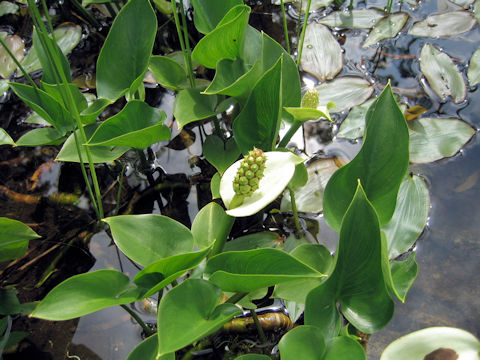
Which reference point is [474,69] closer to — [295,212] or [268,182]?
[295,212]

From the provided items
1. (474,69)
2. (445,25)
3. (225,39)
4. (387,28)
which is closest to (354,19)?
(387,28)

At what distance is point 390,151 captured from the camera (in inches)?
28.6

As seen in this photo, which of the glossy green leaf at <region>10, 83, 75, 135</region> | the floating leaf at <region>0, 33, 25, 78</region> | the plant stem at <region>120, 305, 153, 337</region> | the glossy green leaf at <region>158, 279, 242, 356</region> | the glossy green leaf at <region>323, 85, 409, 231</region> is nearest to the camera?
the glossy green leaf at <region>158, 279, 242, 356</region>

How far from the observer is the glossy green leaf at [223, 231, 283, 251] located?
0.91m

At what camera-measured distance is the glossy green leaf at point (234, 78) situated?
88cm

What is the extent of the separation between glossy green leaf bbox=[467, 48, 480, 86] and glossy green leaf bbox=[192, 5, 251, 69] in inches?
26.1

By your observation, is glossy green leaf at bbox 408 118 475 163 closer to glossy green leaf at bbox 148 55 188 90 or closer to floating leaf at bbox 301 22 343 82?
floating leaf at bbox 301 22 343 82

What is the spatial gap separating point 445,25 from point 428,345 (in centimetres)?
99

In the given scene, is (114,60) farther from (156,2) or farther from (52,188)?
(156,2)

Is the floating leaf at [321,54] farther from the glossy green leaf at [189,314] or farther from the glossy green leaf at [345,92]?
the glossy green leaf at [189,314]

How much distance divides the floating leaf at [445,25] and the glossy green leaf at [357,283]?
0.92 metres

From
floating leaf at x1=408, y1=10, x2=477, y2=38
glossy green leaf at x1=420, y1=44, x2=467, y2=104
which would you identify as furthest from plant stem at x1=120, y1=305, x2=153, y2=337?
floating leaf at x1=408, y1=10, x2=477, y2=38

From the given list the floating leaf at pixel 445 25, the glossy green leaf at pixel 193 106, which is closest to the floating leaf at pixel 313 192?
the glossy green leaf at pixel 193 106

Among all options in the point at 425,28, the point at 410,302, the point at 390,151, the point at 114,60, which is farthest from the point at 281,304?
the point at 425,28
